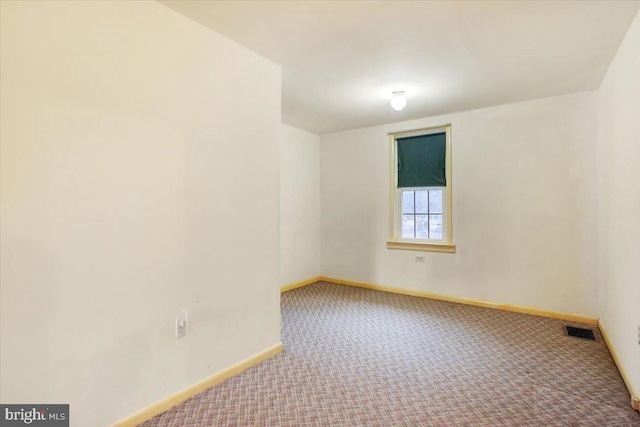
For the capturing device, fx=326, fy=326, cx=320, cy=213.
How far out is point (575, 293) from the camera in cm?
344

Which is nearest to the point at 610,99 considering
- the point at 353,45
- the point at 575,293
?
the point at 575,293

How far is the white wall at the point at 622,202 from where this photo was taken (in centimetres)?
202

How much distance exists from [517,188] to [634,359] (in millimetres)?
2123

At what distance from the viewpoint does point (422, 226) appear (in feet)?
15.0

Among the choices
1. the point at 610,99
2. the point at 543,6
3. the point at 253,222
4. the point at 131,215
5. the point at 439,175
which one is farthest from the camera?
the point at 439,175

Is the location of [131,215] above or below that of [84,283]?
above

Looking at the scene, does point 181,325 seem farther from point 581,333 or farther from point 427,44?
point 581,333

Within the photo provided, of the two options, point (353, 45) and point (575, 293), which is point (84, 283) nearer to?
point (353, 45)

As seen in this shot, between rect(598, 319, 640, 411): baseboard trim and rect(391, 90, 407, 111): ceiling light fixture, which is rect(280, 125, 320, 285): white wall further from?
rect(598, 319, 640, 411): baseboard trim

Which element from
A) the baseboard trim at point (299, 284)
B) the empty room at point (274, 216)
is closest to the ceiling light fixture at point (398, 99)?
the empty room at point (274, 216)

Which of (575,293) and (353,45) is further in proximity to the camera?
(575,293)

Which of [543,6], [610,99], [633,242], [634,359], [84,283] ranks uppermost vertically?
[543,6]

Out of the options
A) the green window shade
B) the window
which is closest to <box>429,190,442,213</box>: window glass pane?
the window

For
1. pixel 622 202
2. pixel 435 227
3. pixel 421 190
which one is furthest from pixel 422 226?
pixel 622 202
